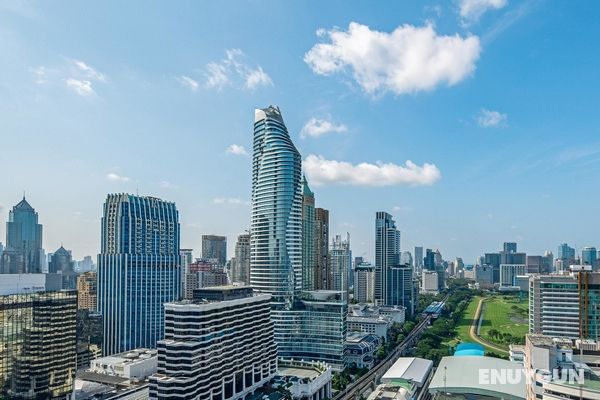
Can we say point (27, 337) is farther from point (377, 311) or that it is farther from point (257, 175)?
point (377, 311)

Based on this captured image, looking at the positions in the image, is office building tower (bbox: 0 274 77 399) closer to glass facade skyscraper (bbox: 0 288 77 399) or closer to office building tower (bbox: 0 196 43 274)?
glass facade skyscraper (bbox: 0 288 77 399)

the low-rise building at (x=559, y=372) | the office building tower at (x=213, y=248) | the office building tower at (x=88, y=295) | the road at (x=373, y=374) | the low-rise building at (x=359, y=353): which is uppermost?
the office building tower at (x=213, y=248)

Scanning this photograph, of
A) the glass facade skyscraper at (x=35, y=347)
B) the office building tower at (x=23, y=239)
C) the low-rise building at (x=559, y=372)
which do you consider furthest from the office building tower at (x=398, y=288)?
the office building tower at (x=23, y=239)

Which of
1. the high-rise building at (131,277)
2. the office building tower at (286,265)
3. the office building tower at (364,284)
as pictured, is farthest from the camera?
the office building tower at (364,284)

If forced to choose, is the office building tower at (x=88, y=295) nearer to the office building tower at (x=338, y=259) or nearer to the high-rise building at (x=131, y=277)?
the high-rise building at (x=131, y=277)

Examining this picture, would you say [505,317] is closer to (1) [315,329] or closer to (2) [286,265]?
(1) [315,329]

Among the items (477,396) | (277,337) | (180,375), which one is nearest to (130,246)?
(277,337)
